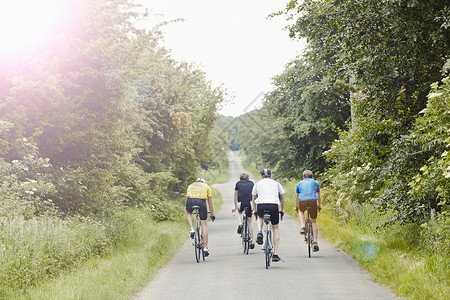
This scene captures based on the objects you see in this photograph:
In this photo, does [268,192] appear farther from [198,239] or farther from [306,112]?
[306,112]

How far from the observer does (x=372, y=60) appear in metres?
10.9

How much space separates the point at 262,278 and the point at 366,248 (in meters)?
3.02

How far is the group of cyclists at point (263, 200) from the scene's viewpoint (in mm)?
11914

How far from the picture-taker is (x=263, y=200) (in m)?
11.9

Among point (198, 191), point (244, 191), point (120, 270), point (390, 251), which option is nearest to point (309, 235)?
point (244, 191)

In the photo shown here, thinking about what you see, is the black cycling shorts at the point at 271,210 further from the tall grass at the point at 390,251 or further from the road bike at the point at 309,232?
the tall grass at the point at 390,251

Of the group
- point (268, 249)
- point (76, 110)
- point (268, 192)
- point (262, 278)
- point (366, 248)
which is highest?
point (76, 110)

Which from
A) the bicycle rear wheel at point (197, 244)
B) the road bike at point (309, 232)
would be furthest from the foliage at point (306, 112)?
the bicycle rear wheel at point (197, 244)

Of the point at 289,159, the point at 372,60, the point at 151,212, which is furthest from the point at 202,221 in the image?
the point at 289,159

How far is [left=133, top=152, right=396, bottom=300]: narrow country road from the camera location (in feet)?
28.7

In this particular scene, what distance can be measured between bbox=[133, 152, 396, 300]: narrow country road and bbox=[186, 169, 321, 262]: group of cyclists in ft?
1.83

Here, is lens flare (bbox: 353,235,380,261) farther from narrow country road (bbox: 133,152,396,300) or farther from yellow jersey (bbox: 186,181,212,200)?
yellow jersey (bbox: 186,181,212,200)

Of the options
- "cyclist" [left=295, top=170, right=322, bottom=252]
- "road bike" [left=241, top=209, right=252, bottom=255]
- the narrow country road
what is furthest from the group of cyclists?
the narrow country road

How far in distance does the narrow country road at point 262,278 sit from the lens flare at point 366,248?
0.87ft
